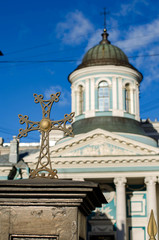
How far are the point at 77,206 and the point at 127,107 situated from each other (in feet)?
82.3

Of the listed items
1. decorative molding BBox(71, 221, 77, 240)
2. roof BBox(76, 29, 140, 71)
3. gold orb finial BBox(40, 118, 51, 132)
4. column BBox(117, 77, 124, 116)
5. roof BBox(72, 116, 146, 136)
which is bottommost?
decorative molding BBox(71, 221, 77, 240)

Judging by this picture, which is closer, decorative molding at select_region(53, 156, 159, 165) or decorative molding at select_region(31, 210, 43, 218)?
decorative molding at select_region(31, 210, 43, 218)

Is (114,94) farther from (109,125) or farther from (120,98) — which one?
(109,125)

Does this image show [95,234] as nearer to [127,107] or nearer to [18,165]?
[18,165]

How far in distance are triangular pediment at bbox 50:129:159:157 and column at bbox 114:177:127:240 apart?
1509 millimetres

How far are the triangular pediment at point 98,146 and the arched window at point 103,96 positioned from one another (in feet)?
15.2

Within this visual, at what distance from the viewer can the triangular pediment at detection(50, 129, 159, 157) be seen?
2511 cm

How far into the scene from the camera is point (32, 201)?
18.5ft

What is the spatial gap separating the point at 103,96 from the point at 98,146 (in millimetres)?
5489

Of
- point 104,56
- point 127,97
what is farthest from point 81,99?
point 104,56

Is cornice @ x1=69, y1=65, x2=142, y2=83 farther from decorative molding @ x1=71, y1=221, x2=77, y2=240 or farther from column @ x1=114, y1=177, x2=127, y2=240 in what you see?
decorative molding @ x1=71, y1=221, x2=77, y2=240

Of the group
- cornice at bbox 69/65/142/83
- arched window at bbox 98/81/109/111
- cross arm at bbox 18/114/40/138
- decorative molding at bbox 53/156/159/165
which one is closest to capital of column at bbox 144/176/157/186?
decorative molding at bbox 53/156/159/165

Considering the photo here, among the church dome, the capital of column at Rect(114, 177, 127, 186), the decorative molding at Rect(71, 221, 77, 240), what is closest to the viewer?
the decorative molding at Rect(71, 221, 77, 240)

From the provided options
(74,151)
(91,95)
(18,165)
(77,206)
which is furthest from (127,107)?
(77,206)
